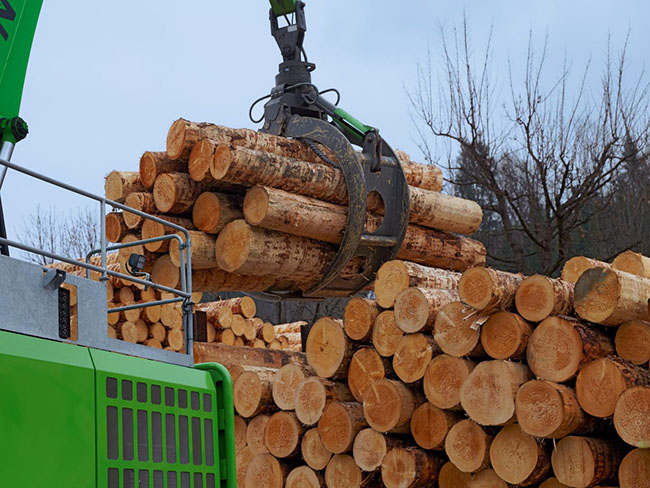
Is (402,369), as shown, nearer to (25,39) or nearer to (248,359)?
(248,359)

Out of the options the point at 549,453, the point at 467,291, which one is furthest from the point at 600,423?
the point at 467,291

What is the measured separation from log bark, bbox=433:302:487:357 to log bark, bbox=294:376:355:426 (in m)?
1.02

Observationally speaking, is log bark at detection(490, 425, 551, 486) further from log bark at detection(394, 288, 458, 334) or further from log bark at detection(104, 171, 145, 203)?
log bark at detection(104, 171, 145, 203)

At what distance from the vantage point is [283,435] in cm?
736

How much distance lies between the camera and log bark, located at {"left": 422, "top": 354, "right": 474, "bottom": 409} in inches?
258

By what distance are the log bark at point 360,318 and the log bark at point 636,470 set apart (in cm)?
212

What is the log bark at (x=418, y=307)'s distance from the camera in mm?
6793

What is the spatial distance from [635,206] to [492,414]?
480 inches

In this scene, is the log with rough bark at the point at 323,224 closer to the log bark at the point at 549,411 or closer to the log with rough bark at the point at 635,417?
the log bark at the point at 549,411

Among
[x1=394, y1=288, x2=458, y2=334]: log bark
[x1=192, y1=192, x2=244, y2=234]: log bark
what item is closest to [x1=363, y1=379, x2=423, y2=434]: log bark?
[x1=394, y1=288, x2=458, y2=334]: log bark

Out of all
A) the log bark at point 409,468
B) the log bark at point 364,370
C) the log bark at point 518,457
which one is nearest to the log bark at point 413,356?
the log bark at point 364,370

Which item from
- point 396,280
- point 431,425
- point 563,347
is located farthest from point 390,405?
point 563,347

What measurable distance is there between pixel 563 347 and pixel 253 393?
8.85ft

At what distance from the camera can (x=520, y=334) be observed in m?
6.30
